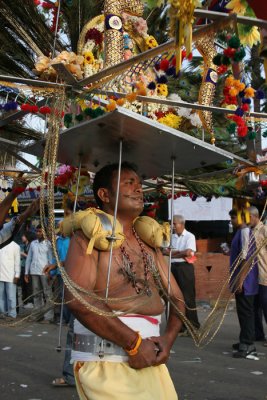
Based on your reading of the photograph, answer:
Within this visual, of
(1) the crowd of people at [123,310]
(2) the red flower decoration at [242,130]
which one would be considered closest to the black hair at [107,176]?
(1) the crowd of people at [123,310]

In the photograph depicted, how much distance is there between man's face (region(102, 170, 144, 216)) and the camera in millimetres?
3381

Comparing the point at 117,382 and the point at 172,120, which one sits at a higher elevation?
the point at 172,120

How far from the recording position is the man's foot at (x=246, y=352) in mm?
7309

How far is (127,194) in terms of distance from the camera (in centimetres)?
338

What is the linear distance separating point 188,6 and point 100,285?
151 centimetres

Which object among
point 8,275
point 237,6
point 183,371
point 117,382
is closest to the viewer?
point 237,6

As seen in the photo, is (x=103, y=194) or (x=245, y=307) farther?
(x=245, y=307)

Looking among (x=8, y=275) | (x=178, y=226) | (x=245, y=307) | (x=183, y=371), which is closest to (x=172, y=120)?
(x=183, y=371)

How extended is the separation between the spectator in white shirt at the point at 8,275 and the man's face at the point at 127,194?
849 centimetres

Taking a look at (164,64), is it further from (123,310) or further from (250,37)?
(123,310)

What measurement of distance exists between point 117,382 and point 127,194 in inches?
39.8

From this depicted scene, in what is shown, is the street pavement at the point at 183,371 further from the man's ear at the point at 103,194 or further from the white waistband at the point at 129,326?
the man's ear at the point at 103,194

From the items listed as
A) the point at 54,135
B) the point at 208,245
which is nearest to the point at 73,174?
the point at 54,135

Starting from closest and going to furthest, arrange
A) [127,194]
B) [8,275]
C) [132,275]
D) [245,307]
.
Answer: [132,275], [127,194], [245,307], [8,275]
